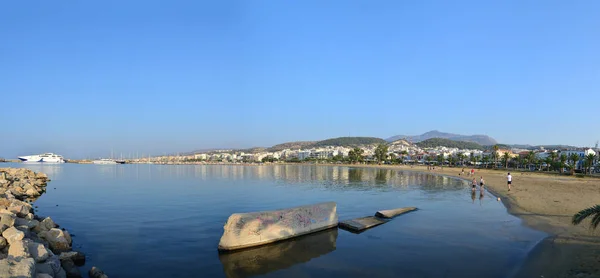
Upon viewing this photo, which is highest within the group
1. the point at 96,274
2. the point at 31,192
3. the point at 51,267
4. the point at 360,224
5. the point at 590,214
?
the point at 590,214

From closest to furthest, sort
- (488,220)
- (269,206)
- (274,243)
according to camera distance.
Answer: (274,243) → (488,220) → (269,206)

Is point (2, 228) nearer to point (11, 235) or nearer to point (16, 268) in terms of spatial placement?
point (11, 235)

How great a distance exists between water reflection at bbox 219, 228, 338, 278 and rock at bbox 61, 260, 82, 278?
469cm

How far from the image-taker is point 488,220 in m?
20.8

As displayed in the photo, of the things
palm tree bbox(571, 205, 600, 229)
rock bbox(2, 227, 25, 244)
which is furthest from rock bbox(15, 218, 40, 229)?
Result: palm tree bbox(571, 205, 600, 229)

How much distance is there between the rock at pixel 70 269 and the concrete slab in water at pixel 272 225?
4.90 m

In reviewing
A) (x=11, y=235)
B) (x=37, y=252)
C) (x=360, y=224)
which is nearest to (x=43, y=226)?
(x=11, y=235)

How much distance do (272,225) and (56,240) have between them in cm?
864

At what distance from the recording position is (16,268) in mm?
Result: 7969

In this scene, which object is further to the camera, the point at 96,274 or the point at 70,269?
the point at 70,269

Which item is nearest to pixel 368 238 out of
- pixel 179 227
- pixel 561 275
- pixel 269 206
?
pixel 561 275

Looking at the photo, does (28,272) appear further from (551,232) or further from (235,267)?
(551,232)

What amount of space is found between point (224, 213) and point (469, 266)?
53.3ft

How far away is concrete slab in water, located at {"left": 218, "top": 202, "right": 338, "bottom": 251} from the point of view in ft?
46.4
